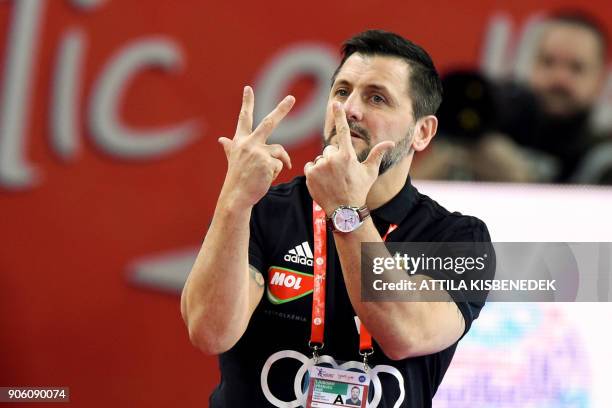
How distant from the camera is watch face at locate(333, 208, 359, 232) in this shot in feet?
6.70

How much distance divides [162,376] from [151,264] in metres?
0.49

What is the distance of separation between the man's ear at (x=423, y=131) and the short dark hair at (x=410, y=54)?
0.02 metres

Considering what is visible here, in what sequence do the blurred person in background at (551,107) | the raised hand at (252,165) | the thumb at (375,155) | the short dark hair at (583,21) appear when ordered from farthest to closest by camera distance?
the short dark hair at (583,21) → the blurred person in background at (551,107) → the thumb at (375,155) → the raised hand at (252,165)

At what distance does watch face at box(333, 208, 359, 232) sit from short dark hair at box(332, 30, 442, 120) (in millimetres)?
499

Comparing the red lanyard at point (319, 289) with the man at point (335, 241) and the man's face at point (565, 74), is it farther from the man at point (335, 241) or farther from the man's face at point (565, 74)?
the man's face at point (565, 74)

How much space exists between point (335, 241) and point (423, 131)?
53 cm

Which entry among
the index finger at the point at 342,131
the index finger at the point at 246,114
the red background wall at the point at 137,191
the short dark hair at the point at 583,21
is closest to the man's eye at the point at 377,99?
the index finger at the point at 342,131

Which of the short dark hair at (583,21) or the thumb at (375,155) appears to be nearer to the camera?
the thumb at (375,155)

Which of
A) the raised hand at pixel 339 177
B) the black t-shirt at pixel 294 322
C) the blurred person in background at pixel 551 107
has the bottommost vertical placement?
the black t-shirt at pixel 294 322

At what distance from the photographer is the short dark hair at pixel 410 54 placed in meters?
2.43

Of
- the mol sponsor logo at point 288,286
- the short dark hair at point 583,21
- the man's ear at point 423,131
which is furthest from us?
the short dark hair at point 583,21

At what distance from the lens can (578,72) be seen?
4.03 m

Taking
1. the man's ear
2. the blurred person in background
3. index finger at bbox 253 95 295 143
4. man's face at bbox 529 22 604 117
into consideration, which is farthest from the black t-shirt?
man's face at bbox 529 22 604 117

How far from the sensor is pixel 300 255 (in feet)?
7.52
